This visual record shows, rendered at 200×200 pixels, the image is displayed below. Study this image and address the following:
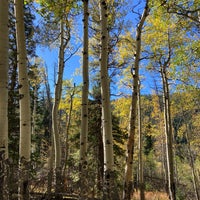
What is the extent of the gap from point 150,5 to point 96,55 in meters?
4.80

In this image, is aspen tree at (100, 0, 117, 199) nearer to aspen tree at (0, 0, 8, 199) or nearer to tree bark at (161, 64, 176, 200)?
aspen tree at (0, 0, 8, 199)

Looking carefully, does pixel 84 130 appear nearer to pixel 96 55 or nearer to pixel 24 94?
pixel 24 94

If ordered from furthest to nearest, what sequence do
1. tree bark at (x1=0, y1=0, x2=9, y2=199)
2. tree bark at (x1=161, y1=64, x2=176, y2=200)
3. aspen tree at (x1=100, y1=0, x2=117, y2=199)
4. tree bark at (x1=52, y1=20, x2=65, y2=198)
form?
1. tree bark at (x1=161, y1=64, x2=176, y2=200)
2. tree bark at (x1=52, y1=20, x2=65, y2=198)
3. aspen tree at (x1=100, y1=0, x2=117, y2=199)
4. tree bark at (x1=0, y1=0, x2=9, y2=199)

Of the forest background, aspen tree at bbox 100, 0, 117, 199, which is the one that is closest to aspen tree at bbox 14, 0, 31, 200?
the forest background

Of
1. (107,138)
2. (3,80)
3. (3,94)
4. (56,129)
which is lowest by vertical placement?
(107,138)

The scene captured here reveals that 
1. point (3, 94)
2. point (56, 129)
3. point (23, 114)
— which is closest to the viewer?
point (3, 94)

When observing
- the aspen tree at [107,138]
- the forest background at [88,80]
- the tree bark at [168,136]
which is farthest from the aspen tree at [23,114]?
the tree bark at [168,136]

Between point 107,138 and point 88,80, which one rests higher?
point 88,80

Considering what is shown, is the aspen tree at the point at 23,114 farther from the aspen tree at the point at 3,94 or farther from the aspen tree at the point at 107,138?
the aspen tree at the point at 107,138

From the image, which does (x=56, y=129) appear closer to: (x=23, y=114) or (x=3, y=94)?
(x=23, y=114)

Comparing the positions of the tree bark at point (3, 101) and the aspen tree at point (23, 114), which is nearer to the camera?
the tree bark at point (3, 101)

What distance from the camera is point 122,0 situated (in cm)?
746

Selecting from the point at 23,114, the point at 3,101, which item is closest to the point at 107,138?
the point at 23,114

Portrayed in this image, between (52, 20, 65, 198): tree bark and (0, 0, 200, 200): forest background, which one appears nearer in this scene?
(0, 0, 200, 200): forest background
